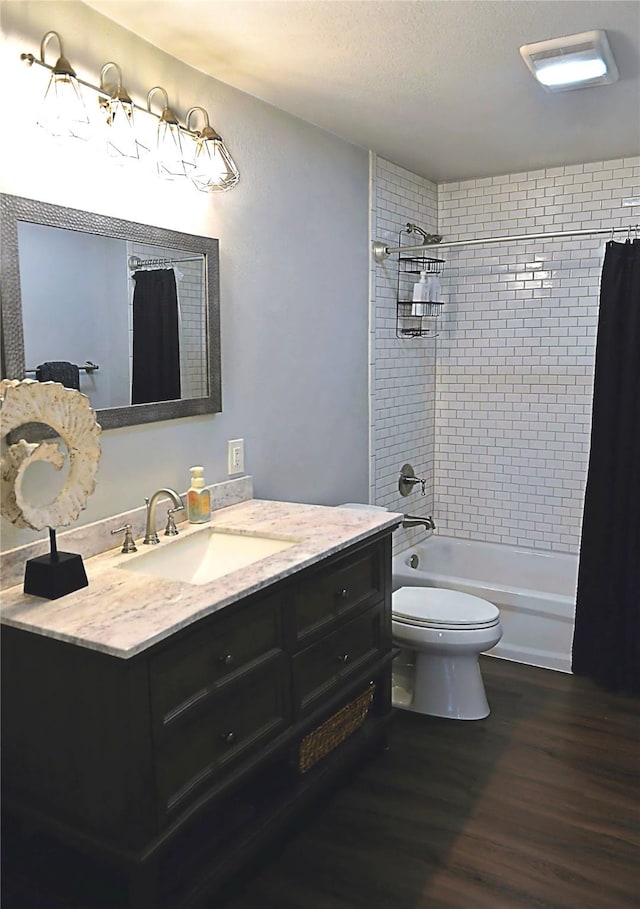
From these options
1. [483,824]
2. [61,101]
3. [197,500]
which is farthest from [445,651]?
[61,101]

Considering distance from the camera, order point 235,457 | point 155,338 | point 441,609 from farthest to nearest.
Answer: point 441,609, point 235,457, point 155,338

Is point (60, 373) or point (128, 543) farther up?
point (60, 373)

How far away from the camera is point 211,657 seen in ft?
5.92

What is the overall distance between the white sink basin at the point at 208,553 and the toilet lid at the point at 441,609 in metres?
0.93

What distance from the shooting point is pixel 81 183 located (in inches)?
80.9

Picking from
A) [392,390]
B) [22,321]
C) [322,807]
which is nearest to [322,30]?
[22,321]

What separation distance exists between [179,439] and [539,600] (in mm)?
1978

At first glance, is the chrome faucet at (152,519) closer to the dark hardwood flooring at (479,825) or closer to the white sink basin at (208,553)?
the white sink basin at (208,553)

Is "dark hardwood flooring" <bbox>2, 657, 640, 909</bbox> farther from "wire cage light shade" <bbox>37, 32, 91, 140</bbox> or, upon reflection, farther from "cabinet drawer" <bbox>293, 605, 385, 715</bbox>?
"wire cage light shade" <bbox>37, 32, 91, 140</bbox>

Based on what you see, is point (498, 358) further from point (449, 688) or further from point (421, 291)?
point (449, 688)

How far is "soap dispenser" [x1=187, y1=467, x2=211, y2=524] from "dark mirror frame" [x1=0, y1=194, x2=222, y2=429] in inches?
8.2

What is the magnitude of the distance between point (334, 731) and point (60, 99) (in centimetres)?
198

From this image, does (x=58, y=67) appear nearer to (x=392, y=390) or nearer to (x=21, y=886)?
(x=21, y=886)

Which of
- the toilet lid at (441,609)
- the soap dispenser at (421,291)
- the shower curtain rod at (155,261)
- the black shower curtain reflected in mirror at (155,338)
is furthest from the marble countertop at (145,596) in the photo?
the soap dispenser at (421,291)
